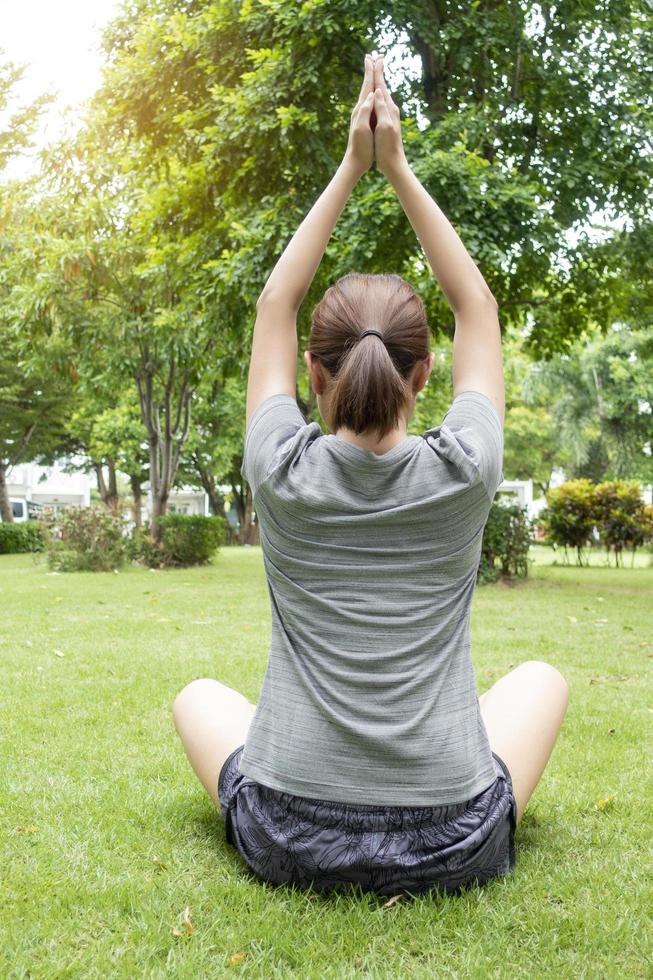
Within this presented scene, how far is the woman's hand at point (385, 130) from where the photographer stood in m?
2.37

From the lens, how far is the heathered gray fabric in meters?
2.14

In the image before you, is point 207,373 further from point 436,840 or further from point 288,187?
point 436,840

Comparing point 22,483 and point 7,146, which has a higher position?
point 7,146

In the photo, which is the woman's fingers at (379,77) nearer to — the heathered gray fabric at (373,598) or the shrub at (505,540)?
the heathered gray fabric at (373,598)

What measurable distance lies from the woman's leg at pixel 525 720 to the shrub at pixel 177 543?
16.7 metres

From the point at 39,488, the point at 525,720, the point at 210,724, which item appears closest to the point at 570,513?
the point at 525,720

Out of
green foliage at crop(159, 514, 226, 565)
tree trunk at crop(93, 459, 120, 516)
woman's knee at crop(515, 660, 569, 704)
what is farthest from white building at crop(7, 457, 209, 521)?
woman's knee at crop(515, 660, 569, 704)

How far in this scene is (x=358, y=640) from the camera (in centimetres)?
219

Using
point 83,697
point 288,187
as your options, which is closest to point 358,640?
point 83,697

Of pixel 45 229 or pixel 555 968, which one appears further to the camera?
pixel 45 229

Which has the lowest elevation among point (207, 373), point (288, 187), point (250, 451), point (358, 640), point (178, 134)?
point (358, 640)

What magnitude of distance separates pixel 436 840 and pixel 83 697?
11.6 ft

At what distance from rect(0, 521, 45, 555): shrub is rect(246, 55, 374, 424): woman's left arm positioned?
26420 mm

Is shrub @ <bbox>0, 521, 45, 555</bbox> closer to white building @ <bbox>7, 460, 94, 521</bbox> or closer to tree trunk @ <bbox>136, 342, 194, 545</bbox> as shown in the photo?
tree trunk @ <bbox>136, 342, 194, 545</bbox>
